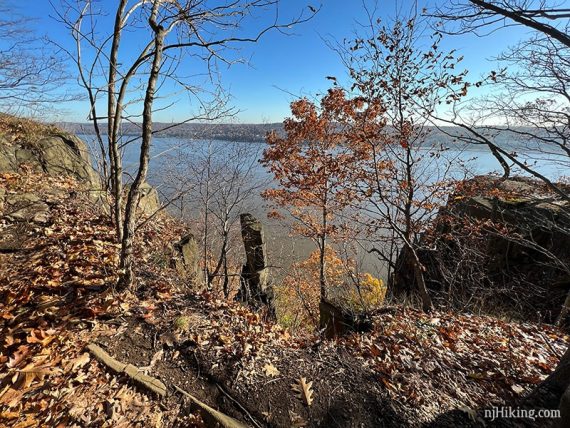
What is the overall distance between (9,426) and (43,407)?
0.19 m

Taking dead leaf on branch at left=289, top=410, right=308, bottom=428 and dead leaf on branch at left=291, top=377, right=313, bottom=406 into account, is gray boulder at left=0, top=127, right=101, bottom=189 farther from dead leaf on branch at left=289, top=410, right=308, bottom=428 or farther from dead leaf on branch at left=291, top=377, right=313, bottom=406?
dead leaf on branch at left=289, top=410, right=308, bottom=428

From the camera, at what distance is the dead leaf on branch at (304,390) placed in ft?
8.49

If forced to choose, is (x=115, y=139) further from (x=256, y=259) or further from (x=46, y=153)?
(x=256, y=259)

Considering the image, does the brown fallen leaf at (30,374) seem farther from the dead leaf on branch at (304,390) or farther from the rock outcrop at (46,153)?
the rock outcrop at (46,153)

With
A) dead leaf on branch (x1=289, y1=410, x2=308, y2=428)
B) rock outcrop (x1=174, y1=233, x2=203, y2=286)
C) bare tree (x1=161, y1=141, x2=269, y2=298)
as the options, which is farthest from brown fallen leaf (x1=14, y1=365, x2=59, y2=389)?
bare tree (x1=161, y1=141, x2=269, y2=298)

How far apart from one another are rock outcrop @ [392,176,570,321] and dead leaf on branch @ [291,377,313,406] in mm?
5434

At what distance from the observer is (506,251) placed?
838 centimetres

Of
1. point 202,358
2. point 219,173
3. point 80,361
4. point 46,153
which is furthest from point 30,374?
point 46,153

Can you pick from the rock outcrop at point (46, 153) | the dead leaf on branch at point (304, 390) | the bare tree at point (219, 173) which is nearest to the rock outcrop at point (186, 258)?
the dead leaf on branch at point (304, 390)

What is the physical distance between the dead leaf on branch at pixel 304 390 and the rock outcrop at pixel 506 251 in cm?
543

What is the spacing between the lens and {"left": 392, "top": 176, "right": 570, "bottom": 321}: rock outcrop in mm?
7148

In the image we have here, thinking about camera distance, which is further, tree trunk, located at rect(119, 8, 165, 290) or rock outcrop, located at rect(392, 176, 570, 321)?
rock outcrop, located at rect(392, 176, 570, 321)

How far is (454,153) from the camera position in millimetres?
6277

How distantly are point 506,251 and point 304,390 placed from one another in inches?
350
